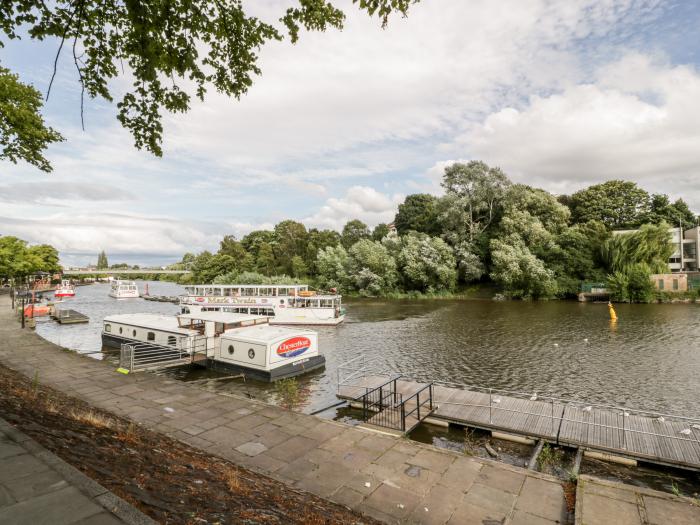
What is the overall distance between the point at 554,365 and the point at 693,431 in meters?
11.7

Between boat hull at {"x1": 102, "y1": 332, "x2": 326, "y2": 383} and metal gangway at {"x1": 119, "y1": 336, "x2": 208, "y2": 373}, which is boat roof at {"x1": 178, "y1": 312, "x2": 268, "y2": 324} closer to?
metal gangway at {"x1": 119, "y1": 336, "x2": 208, "y2": 373}

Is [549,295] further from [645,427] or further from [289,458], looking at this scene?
[289,458]

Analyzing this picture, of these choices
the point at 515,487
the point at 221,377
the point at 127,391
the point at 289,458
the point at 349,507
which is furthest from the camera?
the point at 221,377

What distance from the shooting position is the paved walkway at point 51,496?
446cm

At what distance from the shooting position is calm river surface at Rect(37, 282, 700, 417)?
20.1 meters

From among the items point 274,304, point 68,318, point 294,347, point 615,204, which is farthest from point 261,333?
point 615,204

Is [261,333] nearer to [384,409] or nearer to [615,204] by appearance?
[384,409]

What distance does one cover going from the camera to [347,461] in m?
9.69

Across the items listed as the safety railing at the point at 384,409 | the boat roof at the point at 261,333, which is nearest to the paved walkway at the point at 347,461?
the safety railing at the point at 384,409

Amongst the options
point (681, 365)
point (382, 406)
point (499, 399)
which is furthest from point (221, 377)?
point (681, 365)

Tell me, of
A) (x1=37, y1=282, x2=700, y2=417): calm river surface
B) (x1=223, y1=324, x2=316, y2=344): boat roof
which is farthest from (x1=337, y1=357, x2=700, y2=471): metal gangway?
(x1=223, y1=324, x2=316, y2=344): boat roof

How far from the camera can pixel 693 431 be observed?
42.0 ft

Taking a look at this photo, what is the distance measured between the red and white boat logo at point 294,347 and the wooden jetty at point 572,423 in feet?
18.9

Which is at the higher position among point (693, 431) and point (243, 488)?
point (243, 488)
